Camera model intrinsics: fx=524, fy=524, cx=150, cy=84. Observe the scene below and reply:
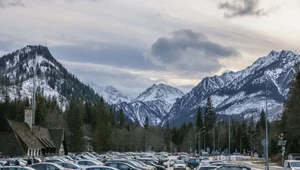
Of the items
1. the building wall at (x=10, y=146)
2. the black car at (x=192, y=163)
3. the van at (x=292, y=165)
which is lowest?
the black car at (x=192, y=163)

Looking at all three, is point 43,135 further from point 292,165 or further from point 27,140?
point 292,165

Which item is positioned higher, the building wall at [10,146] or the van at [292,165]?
the building wall at [10,146]

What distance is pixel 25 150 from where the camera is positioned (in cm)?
8050

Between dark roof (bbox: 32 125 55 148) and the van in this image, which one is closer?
the van

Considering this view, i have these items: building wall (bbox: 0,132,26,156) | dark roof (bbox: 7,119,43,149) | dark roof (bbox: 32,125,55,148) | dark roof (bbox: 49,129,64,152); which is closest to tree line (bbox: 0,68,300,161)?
dark roof (bbox: 49,129,64,152)

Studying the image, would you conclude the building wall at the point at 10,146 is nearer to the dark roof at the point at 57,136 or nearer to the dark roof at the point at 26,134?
the dark roof at the point at 26,134

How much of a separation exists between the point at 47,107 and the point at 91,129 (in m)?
18.3

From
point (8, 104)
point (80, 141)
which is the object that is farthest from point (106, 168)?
point (8, 104)

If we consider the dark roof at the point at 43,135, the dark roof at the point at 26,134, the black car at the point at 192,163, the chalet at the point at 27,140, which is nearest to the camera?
the black car at the point at 192,163

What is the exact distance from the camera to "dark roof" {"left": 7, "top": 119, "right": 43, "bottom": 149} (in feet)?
272

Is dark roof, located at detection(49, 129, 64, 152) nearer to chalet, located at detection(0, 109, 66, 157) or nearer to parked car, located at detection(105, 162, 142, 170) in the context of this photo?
chalet, located at detection(0, 109, 66, 157)

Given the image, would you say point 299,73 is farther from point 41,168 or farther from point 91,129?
point 91,129

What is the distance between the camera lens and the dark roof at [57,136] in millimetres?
97812

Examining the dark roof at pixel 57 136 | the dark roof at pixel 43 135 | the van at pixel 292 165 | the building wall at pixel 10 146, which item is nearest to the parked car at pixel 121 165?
the van at pixel 292 165
